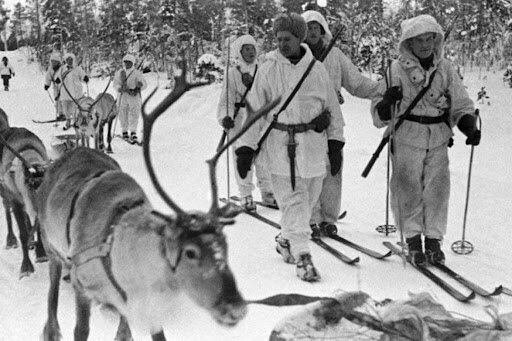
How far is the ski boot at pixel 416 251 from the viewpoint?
14.8 ft

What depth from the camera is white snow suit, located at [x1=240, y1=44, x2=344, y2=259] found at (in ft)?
14.1

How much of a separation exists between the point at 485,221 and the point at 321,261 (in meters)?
2.41

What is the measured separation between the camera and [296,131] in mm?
4293

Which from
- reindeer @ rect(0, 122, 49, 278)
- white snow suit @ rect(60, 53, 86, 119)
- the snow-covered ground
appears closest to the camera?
the snow-covered ground

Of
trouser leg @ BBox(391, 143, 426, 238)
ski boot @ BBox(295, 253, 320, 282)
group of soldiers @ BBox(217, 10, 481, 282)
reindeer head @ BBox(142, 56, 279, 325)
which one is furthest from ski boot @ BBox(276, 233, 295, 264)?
reindeer head @ BBox(142, 56, 279, 325)

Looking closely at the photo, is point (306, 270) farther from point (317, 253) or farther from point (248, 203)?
point (248, 203)

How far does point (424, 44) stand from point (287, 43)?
1184 mm

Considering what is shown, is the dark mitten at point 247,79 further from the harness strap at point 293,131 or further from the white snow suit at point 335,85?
the harness strap at point 293,131

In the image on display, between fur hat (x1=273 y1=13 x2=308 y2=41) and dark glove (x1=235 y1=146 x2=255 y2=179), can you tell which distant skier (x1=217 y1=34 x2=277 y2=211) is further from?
fur hat (x1=273 y1=13 x2=308 y2=41)

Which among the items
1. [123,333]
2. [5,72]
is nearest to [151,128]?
[123,333]

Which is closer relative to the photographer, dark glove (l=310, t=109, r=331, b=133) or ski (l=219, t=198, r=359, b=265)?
dark glove (l=310, t=109, r=331, b=133)

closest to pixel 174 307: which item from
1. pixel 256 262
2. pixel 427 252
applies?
pixel 256 262

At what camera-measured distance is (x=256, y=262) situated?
4.72 metres

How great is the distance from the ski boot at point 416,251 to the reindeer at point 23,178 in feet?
10.2
